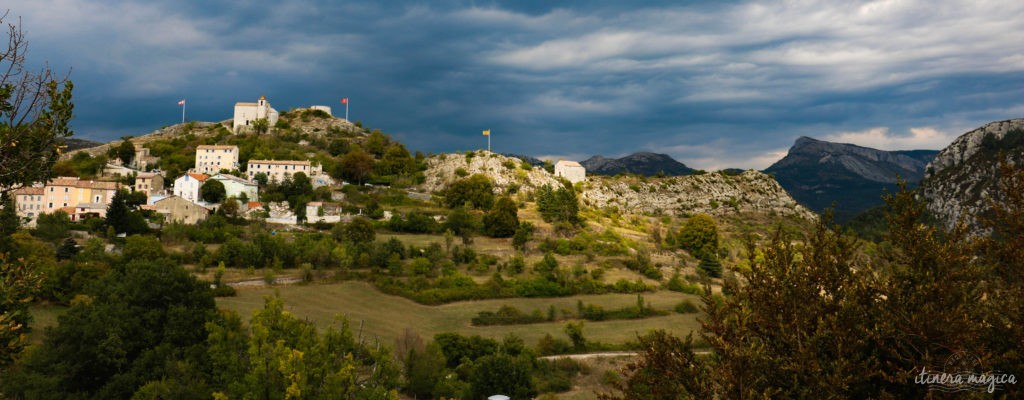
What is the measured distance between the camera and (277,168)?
262 feet

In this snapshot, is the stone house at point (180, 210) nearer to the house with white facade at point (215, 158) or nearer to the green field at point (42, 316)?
the house with white facade at point (215, 158)

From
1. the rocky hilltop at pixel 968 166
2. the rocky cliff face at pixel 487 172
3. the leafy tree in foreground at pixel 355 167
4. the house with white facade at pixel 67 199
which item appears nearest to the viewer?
the house with white facade at pixel 67 199

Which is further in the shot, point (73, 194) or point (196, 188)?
point (196, 188)

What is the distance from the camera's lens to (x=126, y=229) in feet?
170

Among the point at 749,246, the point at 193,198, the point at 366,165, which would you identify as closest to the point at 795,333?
the point at 749,246

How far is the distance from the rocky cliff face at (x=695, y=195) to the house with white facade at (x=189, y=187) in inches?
1883

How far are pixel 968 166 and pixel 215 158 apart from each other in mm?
101918

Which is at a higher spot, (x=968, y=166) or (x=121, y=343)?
(x=968, y=166)

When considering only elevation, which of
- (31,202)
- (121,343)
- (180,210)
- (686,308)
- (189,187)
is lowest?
(686,308)

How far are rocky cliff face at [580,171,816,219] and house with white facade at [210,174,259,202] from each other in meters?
42.4

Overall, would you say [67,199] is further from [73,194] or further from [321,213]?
A: [321,213]

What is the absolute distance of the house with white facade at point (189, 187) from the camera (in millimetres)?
66500

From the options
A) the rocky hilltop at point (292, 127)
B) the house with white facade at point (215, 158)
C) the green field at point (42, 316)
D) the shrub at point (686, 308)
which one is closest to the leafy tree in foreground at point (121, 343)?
the green field at point (42, 316)

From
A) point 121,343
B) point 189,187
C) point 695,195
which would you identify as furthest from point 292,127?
point 121,343
